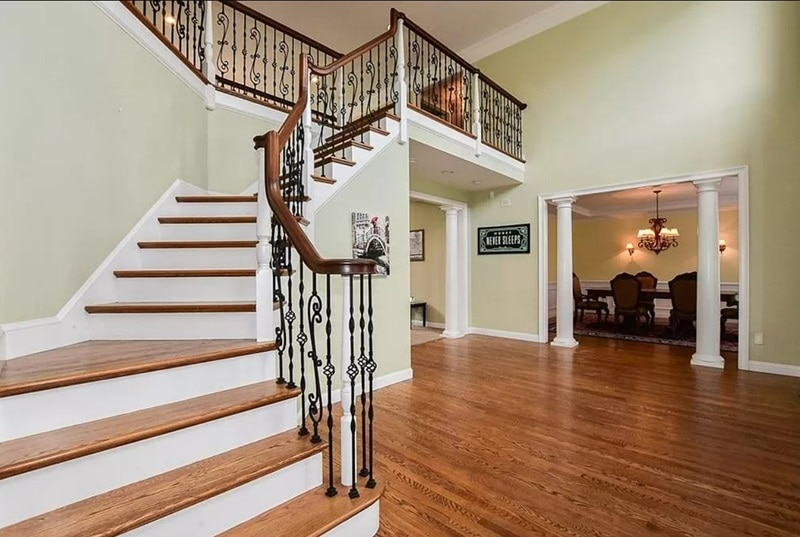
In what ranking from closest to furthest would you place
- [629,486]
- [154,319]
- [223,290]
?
[629,486] < [154,319] < [223,290]

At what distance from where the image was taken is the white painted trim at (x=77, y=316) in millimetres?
1612

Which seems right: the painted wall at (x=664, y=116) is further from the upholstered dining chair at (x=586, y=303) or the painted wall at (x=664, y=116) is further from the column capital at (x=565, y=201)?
the upholstered dining chair at (x=586, y=303)

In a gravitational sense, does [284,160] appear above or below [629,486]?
above

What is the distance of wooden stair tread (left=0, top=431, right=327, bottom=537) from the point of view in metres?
1.09

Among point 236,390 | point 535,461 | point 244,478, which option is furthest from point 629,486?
point 236,390

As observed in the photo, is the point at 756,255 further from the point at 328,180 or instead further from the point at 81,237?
the point at 81,237

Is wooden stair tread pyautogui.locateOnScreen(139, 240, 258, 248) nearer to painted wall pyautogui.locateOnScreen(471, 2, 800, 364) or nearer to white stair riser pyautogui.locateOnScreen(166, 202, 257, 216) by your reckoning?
white stair riser pyautogui.locateOnScreen(166, 202, 257, 216)

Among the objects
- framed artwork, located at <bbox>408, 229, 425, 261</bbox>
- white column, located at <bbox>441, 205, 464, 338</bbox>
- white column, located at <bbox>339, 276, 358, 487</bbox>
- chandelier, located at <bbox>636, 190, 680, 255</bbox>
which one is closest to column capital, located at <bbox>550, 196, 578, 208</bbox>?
white column, located at <bbox>441, 205, 464, 338</bbox>

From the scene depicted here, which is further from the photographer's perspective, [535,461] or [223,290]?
[223,290]

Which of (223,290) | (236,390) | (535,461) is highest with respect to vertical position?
(223,290)

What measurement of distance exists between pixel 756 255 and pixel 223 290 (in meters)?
4.99

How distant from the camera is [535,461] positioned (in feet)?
6.95

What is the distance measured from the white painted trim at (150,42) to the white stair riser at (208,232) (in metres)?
1.18

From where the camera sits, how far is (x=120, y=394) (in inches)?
57.2
